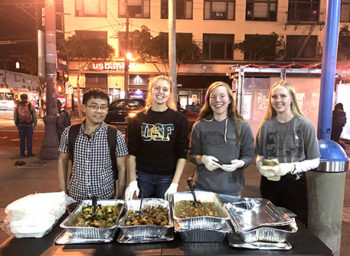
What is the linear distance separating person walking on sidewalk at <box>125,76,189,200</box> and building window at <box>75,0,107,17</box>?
23.2 m

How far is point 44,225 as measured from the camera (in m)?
1.76

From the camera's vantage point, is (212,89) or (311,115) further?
(311,115)

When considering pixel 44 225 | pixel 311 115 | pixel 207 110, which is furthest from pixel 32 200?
pixel 311 115

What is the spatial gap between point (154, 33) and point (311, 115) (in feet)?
58.4

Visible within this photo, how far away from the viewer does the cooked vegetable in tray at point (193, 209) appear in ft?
6.10

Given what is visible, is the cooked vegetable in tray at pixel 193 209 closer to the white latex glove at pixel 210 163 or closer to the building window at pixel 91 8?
the white latex glove at pixel 210 163

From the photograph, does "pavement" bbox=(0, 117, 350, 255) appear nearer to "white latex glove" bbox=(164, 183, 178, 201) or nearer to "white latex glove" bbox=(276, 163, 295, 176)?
"white latex glove" bbox=(276, 163, 295, 176)

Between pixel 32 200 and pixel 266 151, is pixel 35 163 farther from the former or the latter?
pixel 266 151

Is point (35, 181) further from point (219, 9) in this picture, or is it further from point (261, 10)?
point (261, 10)

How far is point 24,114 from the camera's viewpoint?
8180 millimetres

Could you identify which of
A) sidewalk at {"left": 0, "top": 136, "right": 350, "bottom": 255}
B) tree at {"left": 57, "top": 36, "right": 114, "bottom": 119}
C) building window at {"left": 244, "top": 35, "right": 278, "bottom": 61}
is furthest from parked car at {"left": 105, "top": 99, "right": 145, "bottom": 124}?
building window at {"left": 244, "top": 35, "right": 278, "bottom": 61}

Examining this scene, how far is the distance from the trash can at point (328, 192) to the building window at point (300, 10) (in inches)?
964

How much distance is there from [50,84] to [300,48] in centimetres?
2239

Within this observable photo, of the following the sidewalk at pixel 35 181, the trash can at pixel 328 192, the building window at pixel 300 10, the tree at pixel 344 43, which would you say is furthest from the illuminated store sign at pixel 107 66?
the trash can at pixel 328 192
